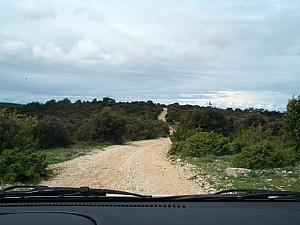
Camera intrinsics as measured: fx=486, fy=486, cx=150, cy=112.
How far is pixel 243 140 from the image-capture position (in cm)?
2812

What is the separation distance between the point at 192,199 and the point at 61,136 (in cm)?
3598

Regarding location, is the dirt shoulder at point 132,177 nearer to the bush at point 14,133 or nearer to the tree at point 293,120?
the bush at point 14,133

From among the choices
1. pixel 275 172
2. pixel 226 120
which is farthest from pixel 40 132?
pixel 275 172

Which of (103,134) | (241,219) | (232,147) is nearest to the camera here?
(241,219)

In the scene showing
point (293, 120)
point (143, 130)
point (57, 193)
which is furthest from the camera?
point (143, 130)

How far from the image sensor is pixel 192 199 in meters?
3.43

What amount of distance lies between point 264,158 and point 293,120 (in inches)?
313

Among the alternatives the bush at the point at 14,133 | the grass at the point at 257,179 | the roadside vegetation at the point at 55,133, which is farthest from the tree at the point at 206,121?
the grass at the point at 257,179

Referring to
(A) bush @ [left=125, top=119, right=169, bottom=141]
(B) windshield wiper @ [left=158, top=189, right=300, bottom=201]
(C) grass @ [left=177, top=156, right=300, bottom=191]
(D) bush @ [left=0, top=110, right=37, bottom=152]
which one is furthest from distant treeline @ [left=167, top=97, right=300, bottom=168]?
(B) windshield wiper @ [left=158, top=189, right=300, bottom=201]

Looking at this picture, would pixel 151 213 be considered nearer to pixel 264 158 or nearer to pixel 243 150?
pixel 264 158

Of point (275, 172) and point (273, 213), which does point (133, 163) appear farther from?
point (273, 213)

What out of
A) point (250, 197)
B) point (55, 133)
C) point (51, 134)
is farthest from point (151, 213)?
point (55, 133)

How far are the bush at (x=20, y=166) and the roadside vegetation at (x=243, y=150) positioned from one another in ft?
19.7

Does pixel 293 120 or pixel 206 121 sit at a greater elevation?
pixel 293 120
